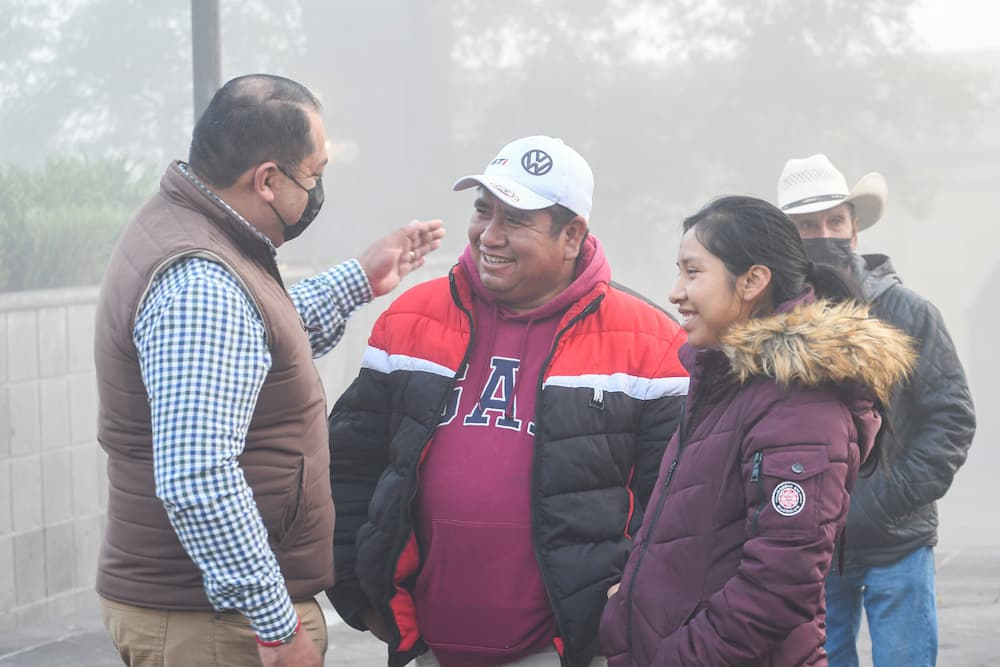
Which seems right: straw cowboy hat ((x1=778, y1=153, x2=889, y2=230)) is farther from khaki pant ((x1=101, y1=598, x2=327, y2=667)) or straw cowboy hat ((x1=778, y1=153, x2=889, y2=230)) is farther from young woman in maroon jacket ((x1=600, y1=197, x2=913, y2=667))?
khaki pant ((x1=101, y1=598, x2=327, y2=667))

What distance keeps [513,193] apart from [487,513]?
77 centimetres

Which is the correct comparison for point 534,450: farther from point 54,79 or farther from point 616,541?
point 54,79

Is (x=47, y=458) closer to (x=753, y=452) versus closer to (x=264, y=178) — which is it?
(x=264, y=178)

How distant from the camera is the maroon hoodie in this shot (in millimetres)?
3057

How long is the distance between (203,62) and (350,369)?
4977mm

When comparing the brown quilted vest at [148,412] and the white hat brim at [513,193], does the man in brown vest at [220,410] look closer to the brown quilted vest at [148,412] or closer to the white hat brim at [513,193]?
the brown quilted vest at [148,412]

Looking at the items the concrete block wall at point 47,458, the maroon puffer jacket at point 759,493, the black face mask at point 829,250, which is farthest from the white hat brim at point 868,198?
the concrete block wall at point 47,458

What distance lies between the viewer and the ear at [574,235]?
3.25 m

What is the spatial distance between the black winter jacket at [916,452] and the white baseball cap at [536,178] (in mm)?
1201

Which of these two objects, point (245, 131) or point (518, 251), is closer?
point (245, 131)

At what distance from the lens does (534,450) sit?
119 inches

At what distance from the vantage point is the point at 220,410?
8.28 feet

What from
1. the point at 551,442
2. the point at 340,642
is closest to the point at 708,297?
the point at 551,442

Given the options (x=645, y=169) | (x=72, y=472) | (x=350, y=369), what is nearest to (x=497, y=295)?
(x=72, y=472)
